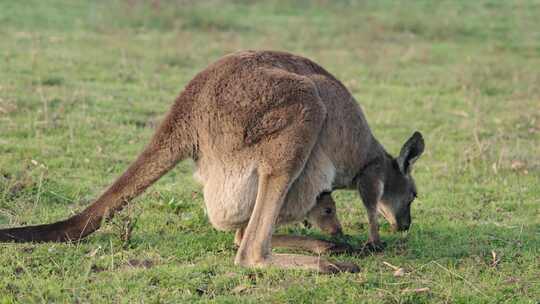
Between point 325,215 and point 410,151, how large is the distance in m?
0.70

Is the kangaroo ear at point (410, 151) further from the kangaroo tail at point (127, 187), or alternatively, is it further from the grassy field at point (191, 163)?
the kangaroo tail at point (127, 187)

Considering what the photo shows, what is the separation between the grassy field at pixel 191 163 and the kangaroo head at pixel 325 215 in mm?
161

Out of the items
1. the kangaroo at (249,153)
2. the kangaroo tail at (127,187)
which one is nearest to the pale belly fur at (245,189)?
the kangaroo at (249,153)

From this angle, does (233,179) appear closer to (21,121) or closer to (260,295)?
(260,295)

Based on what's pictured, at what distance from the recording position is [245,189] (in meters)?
4.71

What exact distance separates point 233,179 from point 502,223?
225 cm

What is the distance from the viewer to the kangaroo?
4598mm

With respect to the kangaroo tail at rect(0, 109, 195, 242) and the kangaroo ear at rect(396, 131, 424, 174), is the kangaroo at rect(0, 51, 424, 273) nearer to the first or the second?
the kangaroo tail at rect(0, 109, 195, 242)

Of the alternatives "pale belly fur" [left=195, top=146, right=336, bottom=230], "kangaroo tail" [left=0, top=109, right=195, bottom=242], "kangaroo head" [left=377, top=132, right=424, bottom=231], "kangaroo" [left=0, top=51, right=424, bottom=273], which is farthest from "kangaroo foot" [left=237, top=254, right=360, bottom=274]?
"kangaroo head" [left=377, top=132, right=424, bottom=231]

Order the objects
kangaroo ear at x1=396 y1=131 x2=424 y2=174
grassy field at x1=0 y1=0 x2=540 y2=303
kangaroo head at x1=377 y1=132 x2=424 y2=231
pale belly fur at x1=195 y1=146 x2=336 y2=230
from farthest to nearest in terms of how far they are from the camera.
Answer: kangaroo head at x1=377 y1=132 x2=424 y2=231 < kangaroo ear at x1=396 y1=131 x2=424 y2=174 < pale belly fur at x1=195 y1=146 x2=336 y2=230 < grassy field at x1=0 y1=0 x2=540 y2=303

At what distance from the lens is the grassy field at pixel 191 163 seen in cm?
440

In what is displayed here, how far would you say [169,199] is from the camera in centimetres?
600

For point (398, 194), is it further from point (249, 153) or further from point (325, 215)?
point (249, 153)

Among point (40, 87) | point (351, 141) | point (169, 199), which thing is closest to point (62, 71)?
point (40, 87)
